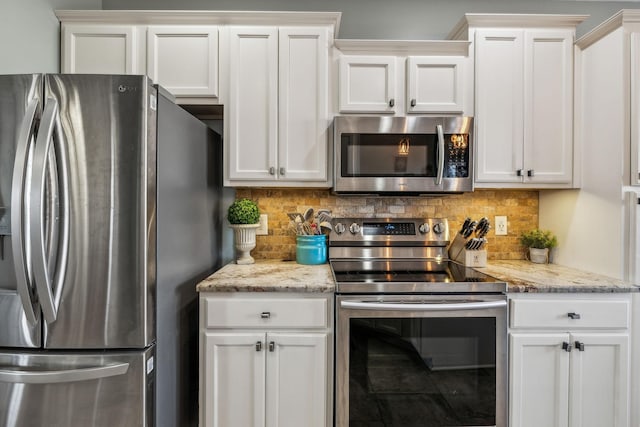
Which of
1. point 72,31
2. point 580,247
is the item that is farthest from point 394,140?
point 72,31

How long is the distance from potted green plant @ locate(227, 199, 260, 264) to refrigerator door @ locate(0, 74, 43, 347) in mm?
967

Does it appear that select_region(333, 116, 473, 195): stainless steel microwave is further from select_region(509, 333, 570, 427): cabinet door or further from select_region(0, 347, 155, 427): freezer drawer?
select_region(0, 347, 155, 427): freezer drawer

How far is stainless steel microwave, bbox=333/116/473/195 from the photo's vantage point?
1.88 metres

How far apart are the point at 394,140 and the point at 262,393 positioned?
1435 millimetres

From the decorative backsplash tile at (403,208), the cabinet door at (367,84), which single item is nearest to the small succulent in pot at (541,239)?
the decorative backsplash tile at (403,208)

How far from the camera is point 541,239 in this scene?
213cm

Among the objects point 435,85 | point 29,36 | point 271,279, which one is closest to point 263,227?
point 271,279

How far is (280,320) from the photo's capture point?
1558 millimetres

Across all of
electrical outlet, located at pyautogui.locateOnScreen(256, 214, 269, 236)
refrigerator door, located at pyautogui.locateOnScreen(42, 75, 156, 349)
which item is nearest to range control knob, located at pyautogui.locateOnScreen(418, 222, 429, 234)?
electrical outlet, located at pyautogui.locateOnScreen(256, 214, 269, 236)

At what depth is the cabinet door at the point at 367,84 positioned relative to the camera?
1937 mm

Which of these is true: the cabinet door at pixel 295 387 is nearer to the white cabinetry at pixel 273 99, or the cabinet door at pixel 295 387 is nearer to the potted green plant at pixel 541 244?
the white cabinetry at pixel 273 99

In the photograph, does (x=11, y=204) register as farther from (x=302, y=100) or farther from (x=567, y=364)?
(x=567, y=364)

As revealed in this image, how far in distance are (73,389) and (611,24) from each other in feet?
9.55

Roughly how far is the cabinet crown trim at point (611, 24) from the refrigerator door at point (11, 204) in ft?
8.42
